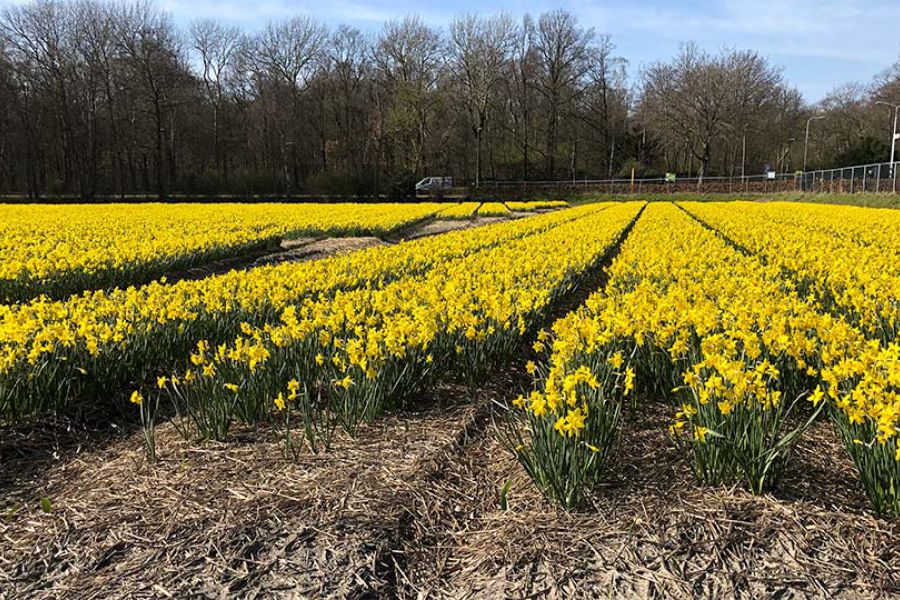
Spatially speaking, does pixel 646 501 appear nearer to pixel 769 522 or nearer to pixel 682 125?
pixel 769 522

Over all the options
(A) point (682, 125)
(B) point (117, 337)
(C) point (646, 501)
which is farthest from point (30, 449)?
(A) point (682, 125)

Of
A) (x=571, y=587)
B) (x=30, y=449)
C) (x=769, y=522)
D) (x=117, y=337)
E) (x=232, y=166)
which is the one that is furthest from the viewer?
(x=232, y=166)

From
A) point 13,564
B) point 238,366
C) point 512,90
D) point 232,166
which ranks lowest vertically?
point 13,564

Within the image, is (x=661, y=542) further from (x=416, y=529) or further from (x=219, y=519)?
(x=219, y=519)

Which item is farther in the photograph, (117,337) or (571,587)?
(117,337)

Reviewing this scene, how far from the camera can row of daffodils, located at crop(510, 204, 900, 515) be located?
2836 mm

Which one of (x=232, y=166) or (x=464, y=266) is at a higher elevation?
(x=232, y=166)

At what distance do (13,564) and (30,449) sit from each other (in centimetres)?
141

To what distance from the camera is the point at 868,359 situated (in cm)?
318

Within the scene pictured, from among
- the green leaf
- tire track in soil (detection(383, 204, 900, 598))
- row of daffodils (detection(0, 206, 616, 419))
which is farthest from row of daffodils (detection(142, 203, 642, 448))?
the green leaf

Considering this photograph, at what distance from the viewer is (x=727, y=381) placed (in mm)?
3098

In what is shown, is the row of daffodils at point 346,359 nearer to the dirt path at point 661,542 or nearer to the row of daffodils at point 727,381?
the row of daffodils at point 727,381

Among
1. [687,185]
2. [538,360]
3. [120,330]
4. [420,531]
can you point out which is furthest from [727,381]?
[687,185]

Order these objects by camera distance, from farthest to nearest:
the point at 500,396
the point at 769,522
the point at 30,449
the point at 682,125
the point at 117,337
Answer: the point at 682,125 < the point at 500,396 < the point at 117,337 < the point at 30,449 < the point at 769,522
